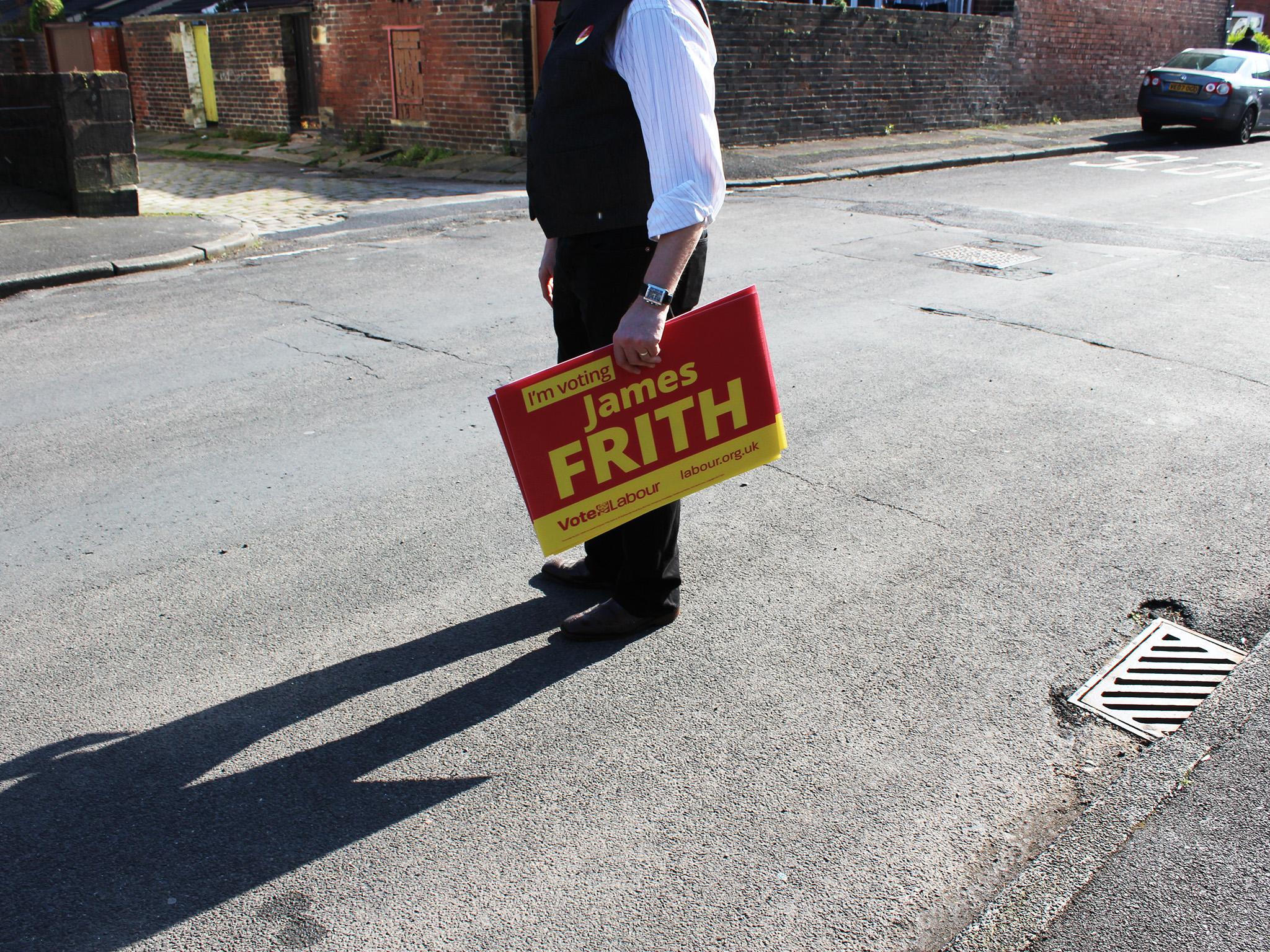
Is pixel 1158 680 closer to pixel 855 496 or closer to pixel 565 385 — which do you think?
pixel 855 496

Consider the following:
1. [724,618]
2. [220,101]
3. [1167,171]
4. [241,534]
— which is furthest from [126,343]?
[220,101]

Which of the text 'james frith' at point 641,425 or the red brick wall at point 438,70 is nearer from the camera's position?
the text 'james frith' at point 641,425

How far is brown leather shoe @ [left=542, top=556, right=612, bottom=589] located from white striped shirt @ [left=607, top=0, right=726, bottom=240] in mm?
1323

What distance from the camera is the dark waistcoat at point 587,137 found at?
271cm

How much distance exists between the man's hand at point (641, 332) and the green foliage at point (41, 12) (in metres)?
25.3

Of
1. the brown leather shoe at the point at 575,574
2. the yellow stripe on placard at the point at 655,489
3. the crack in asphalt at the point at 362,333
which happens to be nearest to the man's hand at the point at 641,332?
the yellow stripe on placard at the point at 655,489

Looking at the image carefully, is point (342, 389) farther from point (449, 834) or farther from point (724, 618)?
point (449, 834)

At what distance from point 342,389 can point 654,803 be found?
362 cm

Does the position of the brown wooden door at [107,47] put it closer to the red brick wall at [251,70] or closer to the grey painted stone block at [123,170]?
the red brick wall at [251,70]

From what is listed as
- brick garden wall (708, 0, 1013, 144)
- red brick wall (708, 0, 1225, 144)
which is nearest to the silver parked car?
red brick wall (708, 0, 1225, 144)

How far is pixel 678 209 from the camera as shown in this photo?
8.67ft

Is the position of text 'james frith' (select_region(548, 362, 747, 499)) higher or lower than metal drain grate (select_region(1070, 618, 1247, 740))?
higher

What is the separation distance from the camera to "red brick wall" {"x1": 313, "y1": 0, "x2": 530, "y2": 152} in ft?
49.9

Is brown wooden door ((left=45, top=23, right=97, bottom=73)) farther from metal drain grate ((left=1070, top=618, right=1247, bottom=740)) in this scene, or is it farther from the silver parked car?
metal drain grate ((left=1070, top=618, right=1247, bottom=740))
